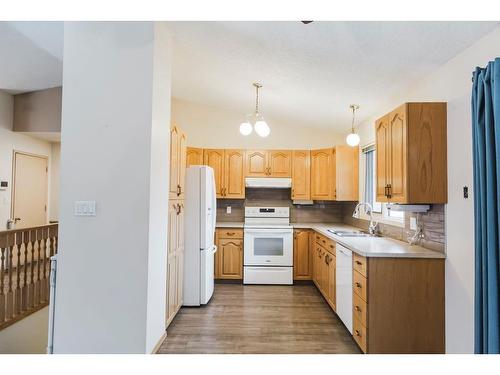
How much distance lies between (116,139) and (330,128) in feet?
11.9

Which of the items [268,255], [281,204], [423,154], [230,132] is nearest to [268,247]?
[268,255]

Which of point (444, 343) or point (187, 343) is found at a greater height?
point (444, 343)

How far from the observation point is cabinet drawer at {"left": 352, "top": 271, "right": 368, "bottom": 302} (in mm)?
2400

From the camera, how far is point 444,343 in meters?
2.28

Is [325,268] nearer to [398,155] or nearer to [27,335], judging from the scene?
[398,155]

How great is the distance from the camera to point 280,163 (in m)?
5.01

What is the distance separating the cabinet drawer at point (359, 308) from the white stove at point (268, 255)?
1951 mm

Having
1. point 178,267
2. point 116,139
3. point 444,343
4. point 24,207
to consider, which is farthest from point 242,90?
point 24,207

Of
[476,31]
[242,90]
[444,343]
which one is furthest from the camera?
[242,90]

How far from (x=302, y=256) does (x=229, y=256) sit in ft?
3.69

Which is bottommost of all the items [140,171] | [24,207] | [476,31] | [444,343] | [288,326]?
[288,326]

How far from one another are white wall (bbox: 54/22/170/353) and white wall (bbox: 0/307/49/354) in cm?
185

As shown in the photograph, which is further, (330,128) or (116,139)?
(330,128)

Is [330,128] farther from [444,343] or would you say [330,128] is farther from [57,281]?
[57,281]
